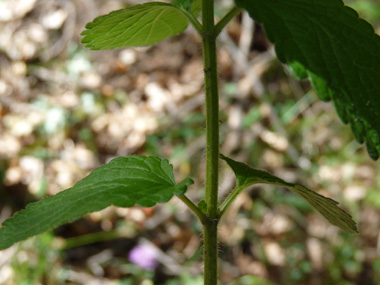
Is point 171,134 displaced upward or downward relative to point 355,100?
upward

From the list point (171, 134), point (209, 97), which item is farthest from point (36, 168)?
point (209, 97)

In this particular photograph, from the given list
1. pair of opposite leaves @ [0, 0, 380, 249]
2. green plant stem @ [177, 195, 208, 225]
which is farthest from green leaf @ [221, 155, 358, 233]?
green plant stem @ [177, 195, 208, 225]

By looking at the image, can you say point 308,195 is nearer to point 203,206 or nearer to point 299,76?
point 203,206

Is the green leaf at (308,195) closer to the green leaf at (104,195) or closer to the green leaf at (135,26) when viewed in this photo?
the green leaf at (104,195)

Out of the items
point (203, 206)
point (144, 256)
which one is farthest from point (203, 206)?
point (144, 256)

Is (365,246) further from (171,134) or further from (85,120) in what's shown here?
(85,120)

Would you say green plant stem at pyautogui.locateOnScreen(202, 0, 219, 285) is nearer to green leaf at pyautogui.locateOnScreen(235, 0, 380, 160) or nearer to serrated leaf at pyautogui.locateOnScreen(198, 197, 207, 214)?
serrated leaf at pyautogui.locateOnScreen(198, 197, 207, 214)

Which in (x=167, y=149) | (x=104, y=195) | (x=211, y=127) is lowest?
(x=104, y=195)
